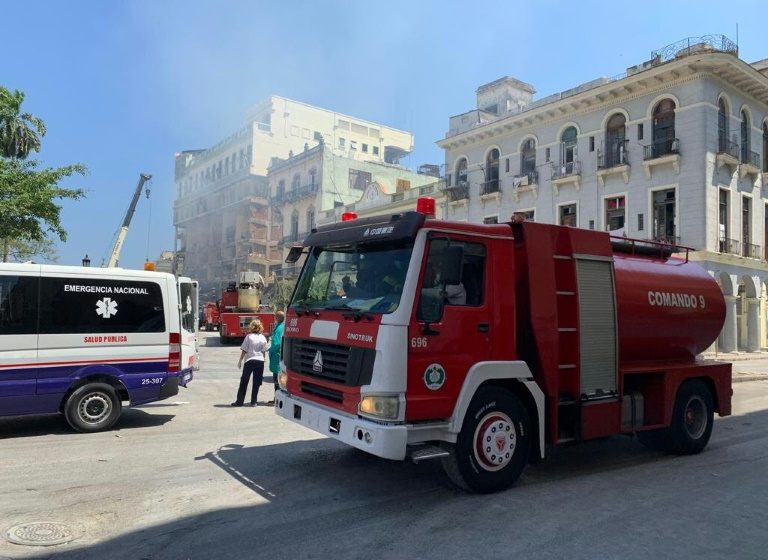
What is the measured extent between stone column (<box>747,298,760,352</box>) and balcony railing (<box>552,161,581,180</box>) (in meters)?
11.2

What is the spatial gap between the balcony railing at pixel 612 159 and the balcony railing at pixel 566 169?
1185 millimetres

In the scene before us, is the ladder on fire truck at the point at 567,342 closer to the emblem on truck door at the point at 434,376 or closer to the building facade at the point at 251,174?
the emblem on truck door at the point at 434,376

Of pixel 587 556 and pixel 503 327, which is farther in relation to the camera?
pixel 503 327

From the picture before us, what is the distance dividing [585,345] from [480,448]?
5.73 ft

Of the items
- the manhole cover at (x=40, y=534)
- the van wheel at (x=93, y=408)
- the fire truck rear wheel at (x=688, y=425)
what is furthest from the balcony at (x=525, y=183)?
the manhole cover at (x=40, y=534)

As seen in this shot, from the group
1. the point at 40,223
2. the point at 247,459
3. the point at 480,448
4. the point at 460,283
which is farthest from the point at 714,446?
the point at 40,223

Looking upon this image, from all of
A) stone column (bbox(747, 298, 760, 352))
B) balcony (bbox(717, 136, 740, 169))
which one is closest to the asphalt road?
balcony (bbox(717, 136, 740, 169))

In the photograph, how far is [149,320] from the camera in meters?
8.73

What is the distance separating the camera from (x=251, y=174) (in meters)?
64.2

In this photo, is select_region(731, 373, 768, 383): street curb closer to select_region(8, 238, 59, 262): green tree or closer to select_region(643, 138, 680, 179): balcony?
select_region(643, 138, 680, 179): balcony

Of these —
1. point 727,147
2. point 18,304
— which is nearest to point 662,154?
point 727,147

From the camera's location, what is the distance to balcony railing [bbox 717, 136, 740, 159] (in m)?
27.4

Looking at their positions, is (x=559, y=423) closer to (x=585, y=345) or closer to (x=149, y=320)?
(x=585, y=345)

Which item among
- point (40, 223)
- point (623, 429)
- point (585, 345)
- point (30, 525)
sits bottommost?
point (30, 525)
